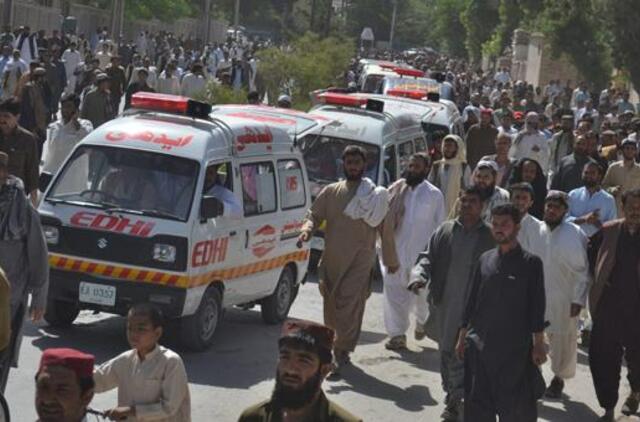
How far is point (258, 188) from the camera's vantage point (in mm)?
13250

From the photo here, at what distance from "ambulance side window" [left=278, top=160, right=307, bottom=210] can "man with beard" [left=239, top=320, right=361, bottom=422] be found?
8382 millimetres

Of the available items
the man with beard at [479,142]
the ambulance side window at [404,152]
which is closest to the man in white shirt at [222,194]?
the ambulance side window at [404,152]

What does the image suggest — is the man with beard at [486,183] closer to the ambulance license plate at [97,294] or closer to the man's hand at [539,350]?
the man's hand at [539,350]

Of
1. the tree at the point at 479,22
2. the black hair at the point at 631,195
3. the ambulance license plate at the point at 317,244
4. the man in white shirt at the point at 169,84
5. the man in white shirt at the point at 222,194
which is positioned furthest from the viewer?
the tree at the point at 479,22

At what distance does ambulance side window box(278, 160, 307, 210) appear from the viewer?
539 inches

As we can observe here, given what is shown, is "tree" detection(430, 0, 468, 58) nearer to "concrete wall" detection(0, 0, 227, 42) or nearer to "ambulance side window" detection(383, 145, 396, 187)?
"concrete wall" detection(0, 0, 227, 42)

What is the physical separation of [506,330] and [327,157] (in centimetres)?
911

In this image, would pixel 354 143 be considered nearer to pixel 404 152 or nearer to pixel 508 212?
pixel 404 152

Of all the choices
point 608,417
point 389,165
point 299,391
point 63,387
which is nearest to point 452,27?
point 389,165

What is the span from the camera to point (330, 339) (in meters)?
5.42

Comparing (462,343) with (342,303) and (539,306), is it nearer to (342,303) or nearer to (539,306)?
(539,306)

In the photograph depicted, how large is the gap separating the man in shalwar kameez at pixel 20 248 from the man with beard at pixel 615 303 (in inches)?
153

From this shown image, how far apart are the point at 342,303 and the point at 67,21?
148ft

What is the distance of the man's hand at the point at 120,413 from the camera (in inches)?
273
